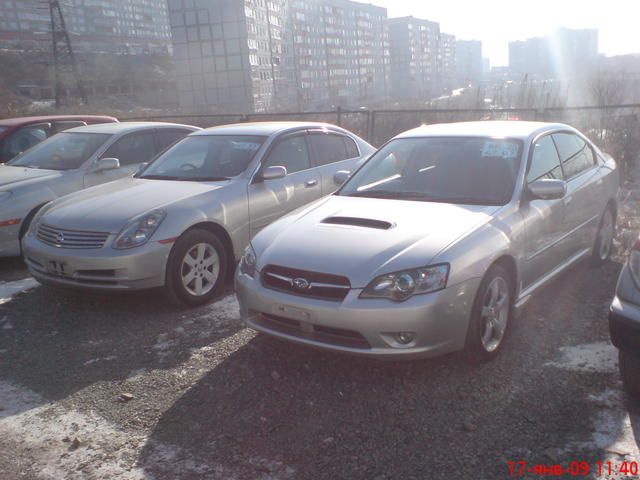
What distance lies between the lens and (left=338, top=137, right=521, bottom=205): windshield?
4.29m

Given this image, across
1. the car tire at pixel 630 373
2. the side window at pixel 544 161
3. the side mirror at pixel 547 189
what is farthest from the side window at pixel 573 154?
the car tire at pixel 630 373

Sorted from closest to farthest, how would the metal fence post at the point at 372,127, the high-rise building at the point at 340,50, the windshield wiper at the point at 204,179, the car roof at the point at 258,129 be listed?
the windshield wiper at the point at 204,179 < the car roof at the point at 258,129 < the metal fence post at the point at 372,127 < the high-rise building at the point at 340,50

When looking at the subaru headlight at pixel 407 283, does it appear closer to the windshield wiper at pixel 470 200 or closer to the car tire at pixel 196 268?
the windshield wiper at pixel 470 200

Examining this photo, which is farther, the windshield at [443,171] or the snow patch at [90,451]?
the windshield at [443,171]

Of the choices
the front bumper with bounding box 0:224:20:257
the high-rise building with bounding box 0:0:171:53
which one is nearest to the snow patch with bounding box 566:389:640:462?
the front bumper with bounding box 0:224:20:257

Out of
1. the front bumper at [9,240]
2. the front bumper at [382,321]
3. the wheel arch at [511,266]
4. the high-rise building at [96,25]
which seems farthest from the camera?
the high-rise building at [96,25]

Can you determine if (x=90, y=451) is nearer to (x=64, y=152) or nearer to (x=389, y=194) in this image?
(x=389, y=194)

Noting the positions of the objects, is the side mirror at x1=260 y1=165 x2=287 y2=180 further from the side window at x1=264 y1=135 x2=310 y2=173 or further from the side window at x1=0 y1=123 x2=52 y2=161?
the side window at x1=0 y1=123 x2=52 y2=161

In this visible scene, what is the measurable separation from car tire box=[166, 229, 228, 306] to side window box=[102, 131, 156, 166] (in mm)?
2879

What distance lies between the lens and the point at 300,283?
11.6 feet

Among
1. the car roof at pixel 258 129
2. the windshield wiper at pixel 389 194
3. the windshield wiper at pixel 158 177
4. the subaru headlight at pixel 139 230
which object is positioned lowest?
the subaru headlight at pixel 139 230

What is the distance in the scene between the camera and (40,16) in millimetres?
76125

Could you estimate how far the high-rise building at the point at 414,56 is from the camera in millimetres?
81375

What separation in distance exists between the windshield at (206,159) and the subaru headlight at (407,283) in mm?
2777
